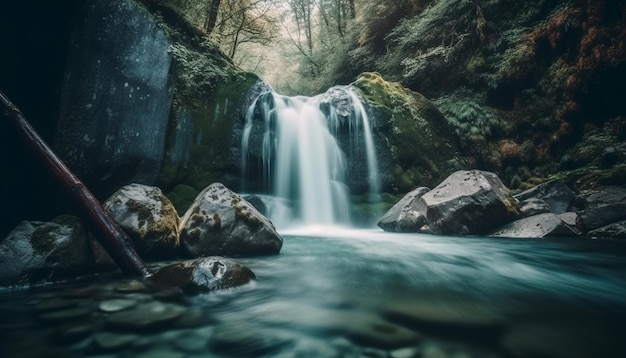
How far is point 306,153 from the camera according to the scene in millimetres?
9336

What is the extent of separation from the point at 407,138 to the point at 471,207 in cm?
388

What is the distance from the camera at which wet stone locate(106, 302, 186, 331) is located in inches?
82.2

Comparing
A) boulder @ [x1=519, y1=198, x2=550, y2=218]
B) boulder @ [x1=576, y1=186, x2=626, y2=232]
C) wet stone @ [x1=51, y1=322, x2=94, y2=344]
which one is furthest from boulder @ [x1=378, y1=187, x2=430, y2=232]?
wet stone @ [x1=51, y1=322, x2=94, y2=344]

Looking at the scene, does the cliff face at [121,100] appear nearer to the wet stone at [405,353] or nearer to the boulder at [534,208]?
the wet stone at [405,353]

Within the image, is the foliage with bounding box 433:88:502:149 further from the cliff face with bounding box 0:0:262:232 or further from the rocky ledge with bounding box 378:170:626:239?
the cliff face with bounding box 0:0:262:232

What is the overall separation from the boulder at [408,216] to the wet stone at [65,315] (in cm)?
641

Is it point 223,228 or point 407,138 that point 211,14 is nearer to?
point 407,138

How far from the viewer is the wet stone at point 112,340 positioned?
1.80 meters

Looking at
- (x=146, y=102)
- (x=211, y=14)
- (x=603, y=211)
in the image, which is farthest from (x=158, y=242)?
(x=211, y=14)

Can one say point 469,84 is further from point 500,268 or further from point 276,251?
point 276,251

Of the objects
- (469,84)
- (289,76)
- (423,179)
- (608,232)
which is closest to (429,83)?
(469,84)

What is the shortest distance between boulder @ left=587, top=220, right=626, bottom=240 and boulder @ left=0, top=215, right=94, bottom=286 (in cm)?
828

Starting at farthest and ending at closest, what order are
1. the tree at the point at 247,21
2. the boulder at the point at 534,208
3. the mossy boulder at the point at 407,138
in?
the tree at the point at 247,21
the mossy boulder at the point at 407,138
the boulder at the point at 534,208

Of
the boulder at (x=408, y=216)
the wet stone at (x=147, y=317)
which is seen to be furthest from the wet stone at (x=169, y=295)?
the boulder at (x=408, y=216)
